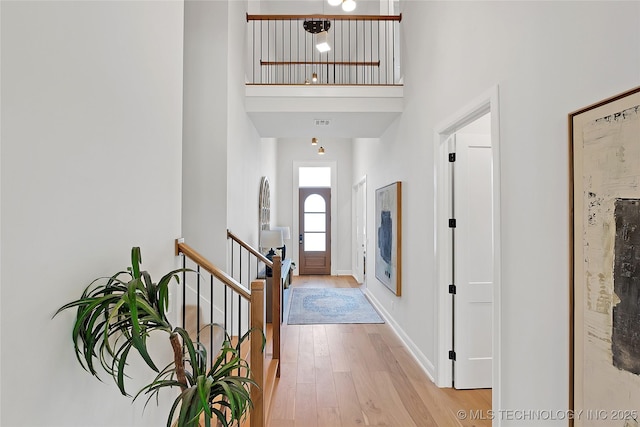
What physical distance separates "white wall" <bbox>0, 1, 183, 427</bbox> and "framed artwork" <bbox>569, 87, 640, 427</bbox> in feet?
5.99

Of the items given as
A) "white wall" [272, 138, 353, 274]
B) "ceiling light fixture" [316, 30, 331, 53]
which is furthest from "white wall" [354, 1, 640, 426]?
"white wall" [272, 138, 353, 274]

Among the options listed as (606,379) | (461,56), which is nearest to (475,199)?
(461,56)

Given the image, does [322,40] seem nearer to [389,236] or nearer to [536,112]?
[389,236]

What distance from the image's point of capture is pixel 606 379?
1.22 metres

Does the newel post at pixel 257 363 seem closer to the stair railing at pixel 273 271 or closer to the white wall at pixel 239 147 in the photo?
the stair railing at pixel 273 271

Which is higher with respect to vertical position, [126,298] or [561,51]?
[561,51]

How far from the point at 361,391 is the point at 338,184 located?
5.90m

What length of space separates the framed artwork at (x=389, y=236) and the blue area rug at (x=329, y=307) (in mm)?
614

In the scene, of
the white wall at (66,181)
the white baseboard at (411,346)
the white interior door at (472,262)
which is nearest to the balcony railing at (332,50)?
the white interior door at (472,262)

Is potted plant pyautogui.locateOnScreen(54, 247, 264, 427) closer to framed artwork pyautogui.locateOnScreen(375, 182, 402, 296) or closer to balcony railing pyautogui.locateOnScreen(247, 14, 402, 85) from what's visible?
framed artwork pyautogui.locateOnScreen(375, 182, 402, 296)

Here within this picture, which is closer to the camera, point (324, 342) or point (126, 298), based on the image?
point (126, 298)

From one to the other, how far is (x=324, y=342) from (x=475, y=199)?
2297 millimetres

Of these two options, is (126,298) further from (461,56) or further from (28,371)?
(461,56)

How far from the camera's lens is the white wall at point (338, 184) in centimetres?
830
